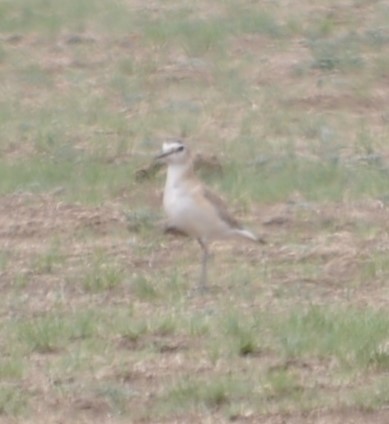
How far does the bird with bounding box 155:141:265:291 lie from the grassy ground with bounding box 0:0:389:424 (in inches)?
10.2

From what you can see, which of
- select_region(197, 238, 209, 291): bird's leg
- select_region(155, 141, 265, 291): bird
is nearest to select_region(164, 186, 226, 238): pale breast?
select_region(155, 141, 265, 291): bird

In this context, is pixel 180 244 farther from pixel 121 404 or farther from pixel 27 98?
pixel 27 98

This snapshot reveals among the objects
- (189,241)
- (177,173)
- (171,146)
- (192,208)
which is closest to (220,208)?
(192,208)

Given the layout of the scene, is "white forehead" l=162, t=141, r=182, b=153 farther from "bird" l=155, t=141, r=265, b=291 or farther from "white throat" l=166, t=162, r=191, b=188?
"white throat" l=166, t=162, r=191, b=188

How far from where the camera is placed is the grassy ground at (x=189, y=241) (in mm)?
9008

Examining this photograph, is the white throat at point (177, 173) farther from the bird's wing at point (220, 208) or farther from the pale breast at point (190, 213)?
the bird's wing at point (220, 208)

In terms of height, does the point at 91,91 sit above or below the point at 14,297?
below

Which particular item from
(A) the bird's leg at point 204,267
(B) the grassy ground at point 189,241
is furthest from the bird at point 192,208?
(B) the grassy ground at point 189,241

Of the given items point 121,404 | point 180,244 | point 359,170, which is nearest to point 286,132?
point 359,170

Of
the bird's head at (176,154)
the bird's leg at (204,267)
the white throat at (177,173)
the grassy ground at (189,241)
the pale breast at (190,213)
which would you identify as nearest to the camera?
the grassy ground at (189,241)

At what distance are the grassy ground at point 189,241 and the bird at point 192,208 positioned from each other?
0.26 meters

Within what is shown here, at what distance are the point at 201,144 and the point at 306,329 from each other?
7.32 meters

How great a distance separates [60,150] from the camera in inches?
650

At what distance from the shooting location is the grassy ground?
9.01m
